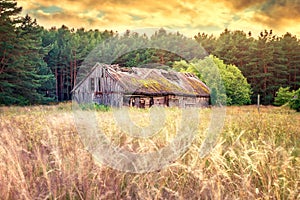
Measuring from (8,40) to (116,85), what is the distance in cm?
1317

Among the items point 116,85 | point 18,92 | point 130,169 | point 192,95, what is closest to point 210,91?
point 192,95

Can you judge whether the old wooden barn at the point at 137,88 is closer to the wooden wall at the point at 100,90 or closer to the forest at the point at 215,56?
the wooden wall at the point at 100,90

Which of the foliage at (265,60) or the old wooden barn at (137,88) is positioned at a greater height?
the foliage at (265,60)

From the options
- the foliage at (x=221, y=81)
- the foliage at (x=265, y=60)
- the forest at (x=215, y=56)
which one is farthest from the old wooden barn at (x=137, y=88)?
the foliage at (x=265, y=60)

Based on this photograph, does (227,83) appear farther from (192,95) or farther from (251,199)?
(251,199)

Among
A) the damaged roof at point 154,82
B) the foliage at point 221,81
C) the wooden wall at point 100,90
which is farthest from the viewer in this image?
the foliage at point 221,81

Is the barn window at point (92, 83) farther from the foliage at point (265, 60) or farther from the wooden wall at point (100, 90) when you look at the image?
the foliage at point (265, 60)

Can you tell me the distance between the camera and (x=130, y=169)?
4.06 meters

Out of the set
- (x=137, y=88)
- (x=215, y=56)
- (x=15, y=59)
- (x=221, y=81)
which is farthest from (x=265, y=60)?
(x=15, y=59)

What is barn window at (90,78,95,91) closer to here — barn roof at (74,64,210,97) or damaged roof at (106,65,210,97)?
barn roof at (74,64,210,97)

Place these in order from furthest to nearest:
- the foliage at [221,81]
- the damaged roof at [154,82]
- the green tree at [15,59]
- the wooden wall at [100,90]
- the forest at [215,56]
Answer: the forest at [215,56]
the foliage at [221,81]
the green tree at [15,59]
the wooden wall at [100,90]
the damaged roof at [154,82]

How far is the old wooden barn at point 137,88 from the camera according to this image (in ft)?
83.6

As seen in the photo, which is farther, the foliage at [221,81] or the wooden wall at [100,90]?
the foliage at [221,81]

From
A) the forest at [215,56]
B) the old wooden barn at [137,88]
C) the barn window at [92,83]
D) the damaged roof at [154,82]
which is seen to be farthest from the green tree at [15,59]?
the damaged roof at [154,82]
